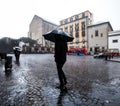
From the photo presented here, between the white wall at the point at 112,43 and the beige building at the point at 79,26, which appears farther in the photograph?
the beige building at the point at 79,26

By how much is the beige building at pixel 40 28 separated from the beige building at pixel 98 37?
23.8 meters

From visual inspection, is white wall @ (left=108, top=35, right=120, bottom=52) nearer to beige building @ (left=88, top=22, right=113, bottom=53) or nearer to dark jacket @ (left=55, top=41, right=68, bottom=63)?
beige building @ (left=88, top=22, right=113, bottom=53)

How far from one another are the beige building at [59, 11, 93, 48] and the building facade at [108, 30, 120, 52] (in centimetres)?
1046

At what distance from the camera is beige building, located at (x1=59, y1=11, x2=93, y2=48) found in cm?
5200

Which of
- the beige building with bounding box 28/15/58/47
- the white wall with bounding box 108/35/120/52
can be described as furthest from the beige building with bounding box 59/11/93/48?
the beige building with bounding box 28/15/58/47

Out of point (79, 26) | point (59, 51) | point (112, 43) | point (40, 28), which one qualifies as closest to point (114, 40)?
point (112, 43)

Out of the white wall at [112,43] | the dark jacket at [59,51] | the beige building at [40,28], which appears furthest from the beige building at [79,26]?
the dark jacket at [59,51]

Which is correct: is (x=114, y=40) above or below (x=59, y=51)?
above

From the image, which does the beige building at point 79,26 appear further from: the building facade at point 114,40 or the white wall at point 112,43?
the building facade at point 114,40

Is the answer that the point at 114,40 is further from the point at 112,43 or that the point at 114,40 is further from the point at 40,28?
the point at 40,28

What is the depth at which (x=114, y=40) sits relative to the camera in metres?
39.6

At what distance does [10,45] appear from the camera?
2375 inches

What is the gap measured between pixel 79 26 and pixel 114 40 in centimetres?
1827

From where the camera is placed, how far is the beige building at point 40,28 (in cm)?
6569
